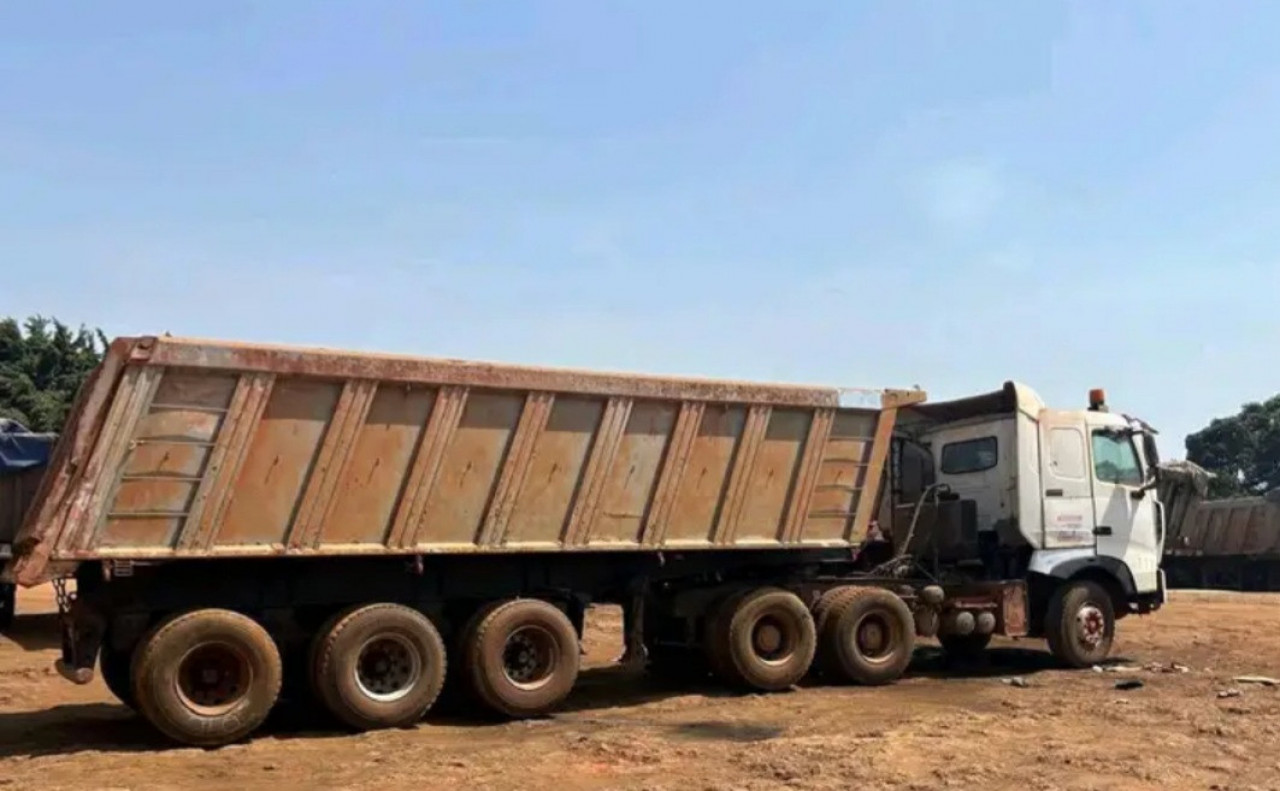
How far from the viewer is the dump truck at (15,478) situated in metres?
16.6

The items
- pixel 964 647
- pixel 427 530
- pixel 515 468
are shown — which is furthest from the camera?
pixel 964 647

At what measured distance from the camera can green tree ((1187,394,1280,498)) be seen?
179 ft

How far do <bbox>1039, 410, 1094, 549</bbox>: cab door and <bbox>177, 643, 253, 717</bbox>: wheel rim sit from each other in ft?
28.1

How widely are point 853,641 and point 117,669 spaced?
6.63 meters

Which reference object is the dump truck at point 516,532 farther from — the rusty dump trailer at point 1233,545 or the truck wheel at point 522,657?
the rusty dump trailer at point 1233,545

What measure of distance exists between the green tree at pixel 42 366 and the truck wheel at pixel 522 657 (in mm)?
31298

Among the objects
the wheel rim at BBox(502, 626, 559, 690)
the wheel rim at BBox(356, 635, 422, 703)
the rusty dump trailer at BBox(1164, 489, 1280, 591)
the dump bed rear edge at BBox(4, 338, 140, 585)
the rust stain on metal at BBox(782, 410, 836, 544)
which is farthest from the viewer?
the rusty dump trailer at BBox(1164, 489, 1280, 591)

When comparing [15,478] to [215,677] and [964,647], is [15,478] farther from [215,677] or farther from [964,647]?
[964,647]

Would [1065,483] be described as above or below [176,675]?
above

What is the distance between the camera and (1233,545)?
113ft

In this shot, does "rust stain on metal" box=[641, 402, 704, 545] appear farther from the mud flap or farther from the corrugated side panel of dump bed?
the corrugated side panel of dump bed

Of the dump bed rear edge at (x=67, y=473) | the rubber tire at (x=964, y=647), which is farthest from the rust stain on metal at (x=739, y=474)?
the dump bed rear edge at (x=67, y=473)

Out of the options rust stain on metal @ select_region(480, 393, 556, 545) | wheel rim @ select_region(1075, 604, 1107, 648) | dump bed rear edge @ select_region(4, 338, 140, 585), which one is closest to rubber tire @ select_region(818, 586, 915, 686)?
wheel rim @ select_region(1075, 604, 1107, 648)

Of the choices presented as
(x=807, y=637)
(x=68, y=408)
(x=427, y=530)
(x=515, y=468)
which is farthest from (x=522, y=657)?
(x=68, y=408)
